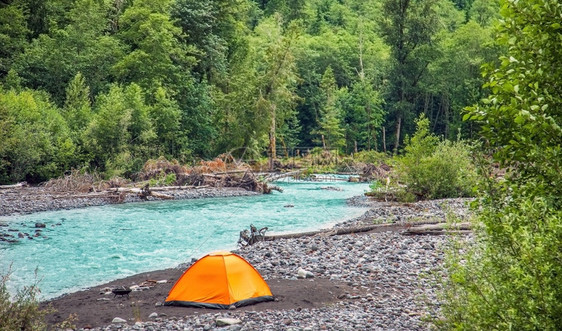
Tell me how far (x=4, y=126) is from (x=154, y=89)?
566 inches

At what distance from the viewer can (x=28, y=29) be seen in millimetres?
41250

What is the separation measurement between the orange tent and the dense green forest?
65.8 feet

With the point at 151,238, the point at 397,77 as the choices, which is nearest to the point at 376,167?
the point at 397,77

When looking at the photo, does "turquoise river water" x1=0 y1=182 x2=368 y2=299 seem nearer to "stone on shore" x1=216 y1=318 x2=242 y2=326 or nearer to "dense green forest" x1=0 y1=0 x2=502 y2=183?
"stone on shore" x1=216 y1=318 x2=242 y2=326

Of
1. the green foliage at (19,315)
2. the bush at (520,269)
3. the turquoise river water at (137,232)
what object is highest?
the bush at (520,269)

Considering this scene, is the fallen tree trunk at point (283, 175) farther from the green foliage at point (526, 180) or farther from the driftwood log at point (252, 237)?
the green foliage at point (526, 180)

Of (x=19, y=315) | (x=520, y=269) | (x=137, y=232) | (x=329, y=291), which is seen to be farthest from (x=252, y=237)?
(x=520, y=269)

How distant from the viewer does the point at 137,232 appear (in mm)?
17016

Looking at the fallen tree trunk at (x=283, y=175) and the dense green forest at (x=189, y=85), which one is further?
the fallen tree trunk at (x=283, y=175)

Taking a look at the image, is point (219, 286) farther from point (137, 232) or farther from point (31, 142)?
point (31, 142)

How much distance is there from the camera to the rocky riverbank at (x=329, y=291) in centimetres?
734

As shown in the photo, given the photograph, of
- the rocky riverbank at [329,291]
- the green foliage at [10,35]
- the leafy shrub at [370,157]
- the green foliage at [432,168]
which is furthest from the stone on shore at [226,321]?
the leafy shrub at [370,157]

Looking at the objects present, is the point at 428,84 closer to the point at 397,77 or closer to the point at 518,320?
the point at 397,77

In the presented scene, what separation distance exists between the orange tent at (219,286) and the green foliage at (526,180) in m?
4.78
